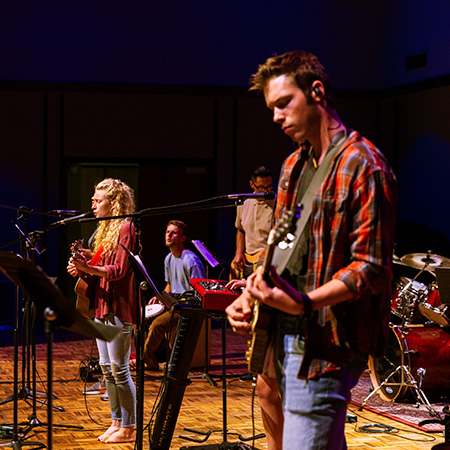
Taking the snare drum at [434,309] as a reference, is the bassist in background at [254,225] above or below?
above

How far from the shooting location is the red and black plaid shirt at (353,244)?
2.28 m

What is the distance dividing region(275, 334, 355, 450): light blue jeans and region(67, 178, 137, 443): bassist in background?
2.60 m

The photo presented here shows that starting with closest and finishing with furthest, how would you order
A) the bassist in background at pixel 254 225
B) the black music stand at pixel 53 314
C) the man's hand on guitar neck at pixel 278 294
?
1. the man's hand on guitar neck at pixel 278 294
2. the black music stand at pixel 53 314
3. the bassist in background at pixel 254 225

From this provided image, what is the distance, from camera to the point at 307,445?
233cm

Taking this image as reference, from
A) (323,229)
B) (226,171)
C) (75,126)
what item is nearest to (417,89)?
(226,171)

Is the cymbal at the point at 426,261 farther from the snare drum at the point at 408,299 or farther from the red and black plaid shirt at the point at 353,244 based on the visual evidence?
the red and black plaid shirt at the point at 353,244

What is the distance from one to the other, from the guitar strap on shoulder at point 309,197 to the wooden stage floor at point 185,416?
2910 mm

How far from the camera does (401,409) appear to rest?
629 cm

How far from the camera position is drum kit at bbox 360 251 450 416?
637cm

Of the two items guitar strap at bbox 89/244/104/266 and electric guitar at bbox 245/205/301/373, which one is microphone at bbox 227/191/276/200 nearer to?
guitar strap at bbox 89/244/104/266

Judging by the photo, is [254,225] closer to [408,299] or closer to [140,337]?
[408,299]

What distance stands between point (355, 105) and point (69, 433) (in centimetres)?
823

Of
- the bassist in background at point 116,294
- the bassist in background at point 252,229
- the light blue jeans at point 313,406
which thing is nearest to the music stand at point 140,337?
the bassist in background at point 116,294

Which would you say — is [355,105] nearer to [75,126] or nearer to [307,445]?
[75,126]
